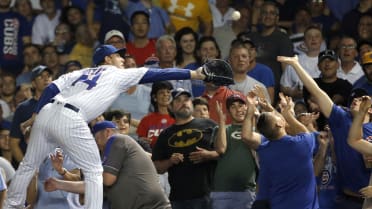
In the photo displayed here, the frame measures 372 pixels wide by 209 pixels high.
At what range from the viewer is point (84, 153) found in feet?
38.2

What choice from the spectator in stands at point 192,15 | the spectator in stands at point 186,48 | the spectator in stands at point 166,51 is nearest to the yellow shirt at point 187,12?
the spectator in stands at point 192,15

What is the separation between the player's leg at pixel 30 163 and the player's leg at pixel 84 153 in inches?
7.0

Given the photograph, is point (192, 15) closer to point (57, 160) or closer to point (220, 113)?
point (220, 113)

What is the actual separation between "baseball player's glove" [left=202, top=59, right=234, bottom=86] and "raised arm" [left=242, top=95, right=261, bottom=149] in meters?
0.79

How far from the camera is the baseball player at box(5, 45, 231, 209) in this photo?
11617 mm

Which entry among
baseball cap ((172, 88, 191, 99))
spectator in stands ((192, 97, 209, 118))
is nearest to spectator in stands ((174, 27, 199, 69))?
spectator in stands ((192, 97, 209, 118))

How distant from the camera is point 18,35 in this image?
18.0 m

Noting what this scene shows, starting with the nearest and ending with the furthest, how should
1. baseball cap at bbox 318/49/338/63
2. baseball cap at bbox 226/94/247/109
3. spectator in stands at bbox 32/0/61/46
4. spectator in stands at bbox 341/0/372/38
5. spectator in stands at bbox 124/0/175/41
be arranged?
baseball cap at bbox 226/94/247/109 < baseball cap at bbox 318/49/338/63 < spectator in stands at bbox 341/0/372/38 < spectator in stands at bbox 124/0/175/41 < spectator in stands at bbox 32/0/61/46

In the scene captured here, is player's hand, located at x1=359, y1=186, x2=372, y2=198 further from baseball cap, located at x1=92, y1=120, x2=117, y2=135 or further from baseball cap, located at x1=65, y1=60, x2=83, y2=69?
baseball cap, located at x1=65, y1=60, x2=83, y2=69

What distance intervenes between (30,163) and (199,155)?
2.07 m

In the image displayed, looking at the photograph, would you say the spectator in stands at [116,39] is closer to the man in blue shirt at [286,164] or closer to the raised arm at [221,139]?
the raised arm at [221,139]

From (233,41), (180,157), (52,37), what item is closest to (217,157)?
(180,157)

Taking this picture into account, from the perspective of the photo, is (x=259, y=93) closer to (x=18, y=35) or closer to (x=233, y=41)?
(x=233, y=41)

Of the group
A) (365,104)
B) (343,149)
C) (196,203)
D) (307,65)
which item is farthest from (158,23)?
(365,104)
